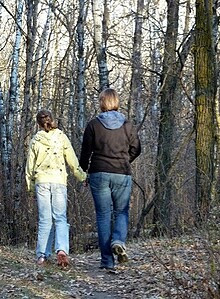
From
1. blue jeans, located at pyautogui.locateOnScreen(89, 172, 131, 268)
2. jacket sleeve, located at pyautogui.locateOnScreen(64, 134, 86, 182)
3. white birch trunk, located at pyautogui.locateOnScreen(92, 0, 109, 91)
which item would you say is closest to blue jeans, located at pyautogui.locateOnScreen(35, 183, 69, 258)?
jacket sleeve, located at pyautogui.locateOnScreen(64, 134, 86, 182)

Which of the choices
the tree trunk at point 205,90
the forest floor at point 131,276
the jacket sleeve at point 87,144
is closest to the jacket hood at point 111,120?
the jacket sleeve at point 87,144

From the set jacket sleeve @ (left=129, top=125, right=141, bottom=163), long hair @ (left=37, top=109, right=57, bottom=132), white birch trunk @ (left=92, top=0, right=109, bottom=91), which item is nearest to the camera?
jacket sleeve @ (left=129, top=125, right=141, bottom=163)

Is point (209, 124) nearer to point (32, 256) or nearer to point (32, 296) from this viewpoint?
point (32, 256)

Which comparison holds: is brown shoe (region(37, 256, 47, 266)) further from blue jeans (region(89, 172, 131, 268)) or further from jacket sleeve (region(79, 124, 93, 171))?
jacket sleeve (region(79, 124, 93, 171))

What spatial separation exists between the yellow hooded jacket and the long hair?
0.07m

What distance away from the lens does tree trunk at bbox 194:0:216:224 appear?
9.51 m

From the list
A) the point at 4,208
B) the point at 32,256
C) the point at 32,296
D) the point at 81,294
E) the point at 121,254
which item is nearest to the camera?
the point at 32,296

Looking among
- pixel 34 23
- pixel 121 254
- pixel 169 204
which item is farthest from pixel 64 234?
pixel 34 23

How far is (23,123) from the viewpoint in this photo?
46.8 feet

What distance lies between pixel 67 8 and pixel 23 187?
8.06 m

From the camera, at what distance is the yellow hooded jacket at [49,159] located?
7762 mm

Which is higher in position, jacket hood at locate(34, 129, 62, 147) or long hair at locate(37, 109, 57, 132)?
long hair at locate(37, 109, 57, 132)

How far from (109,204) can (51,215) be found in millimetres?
822

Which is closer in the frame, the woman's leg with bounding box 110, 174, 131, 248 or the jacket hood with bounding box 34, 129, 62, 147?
the woman's leg with bounding box 110, 174, 131, 248
